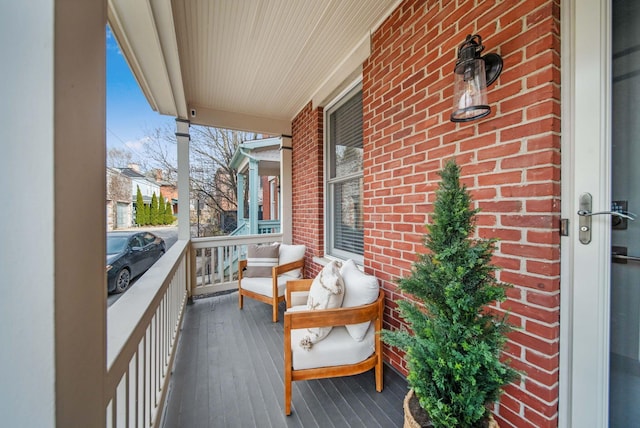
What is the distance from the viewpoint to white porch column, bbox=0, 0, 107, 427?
41cm

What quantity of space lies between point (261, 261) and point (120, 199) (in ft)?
7.16

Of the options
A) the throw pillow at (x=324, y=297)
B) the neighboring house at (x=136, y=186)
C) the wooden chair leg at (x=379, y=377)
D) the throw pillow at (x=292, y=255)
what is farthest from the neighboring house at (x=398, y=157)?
the throw pillow at (x=292, y=255)

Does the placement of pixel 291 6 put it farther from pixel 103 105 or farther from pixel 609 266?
pixel 609 266

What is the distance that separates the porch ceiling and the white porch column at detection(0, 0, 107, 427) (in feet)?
4.65

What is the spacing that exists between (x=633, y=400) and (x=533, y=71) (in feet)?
4.69

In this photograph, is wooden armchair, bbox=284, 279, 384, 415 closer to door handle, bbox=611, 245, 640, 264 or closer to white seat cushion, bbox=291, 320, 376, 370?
white seat cushion, bbox=291, 320, 376, 370

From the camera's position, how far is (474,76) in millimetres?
1241

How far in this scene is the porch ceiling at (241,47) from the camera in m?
1.76

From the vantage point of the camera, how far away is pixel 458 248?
991 millimetres

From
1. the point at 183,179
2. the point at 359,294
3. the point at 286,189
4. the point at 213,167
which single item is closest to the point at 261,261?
the point at 286,189

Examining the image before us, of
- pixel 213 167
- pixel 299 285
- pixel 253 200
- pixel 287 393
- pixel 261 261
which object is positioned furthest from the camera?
pixel 213 167

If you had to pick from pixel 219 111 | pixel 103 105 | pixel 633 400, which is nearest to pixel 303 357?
pixel 633 400

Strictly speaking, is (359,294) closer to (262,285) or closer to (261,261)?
(262,285)

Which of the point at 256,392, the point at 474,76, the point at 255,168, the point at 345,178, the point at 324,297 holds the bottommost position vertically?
the point at 256,392
